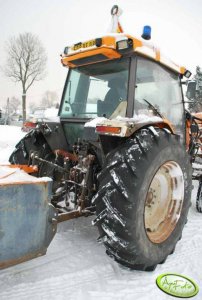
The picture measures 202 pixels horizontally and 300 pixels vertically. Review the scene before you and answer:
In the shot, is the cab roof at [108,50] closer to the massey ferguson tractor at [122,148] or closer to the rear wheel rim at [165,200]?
the massey ferguson tractor at [122,148]

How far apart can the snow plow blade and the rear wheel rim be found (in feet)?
3.69

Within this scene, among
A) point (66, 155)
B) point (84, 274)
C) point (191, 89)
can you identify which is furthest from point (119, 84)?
point (84, 274)

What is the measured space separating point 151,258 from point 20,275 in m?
1.14

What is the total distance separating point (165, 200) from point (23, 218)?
5.24ft

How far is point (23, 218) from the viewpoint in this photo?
2.04 m

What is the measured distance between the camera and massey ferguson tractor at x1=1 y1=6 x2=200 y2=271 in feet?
7.75

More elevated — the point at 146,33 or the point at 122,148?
the point at 146,33

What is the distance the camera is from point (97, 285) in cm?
240

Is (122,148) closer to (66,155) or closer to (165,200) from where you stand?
(165,200)

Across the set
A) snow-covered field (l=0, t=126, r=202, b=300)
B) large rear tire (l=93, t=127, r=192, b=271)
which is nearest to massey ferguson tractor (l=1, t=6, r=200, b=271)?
large rear tire (l=93, t=127, r=192, b=271)

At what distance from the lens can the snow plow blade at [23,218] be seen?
6.37ft

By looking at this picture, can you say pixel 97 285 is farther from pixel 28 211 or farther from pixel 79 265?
pixel 28 211

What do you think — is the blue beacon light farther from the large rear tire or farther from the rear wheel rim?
the rear wheel rim

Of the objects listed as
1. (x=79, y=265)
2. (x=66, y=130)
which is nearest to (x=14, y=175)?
(x=79, y=265)
